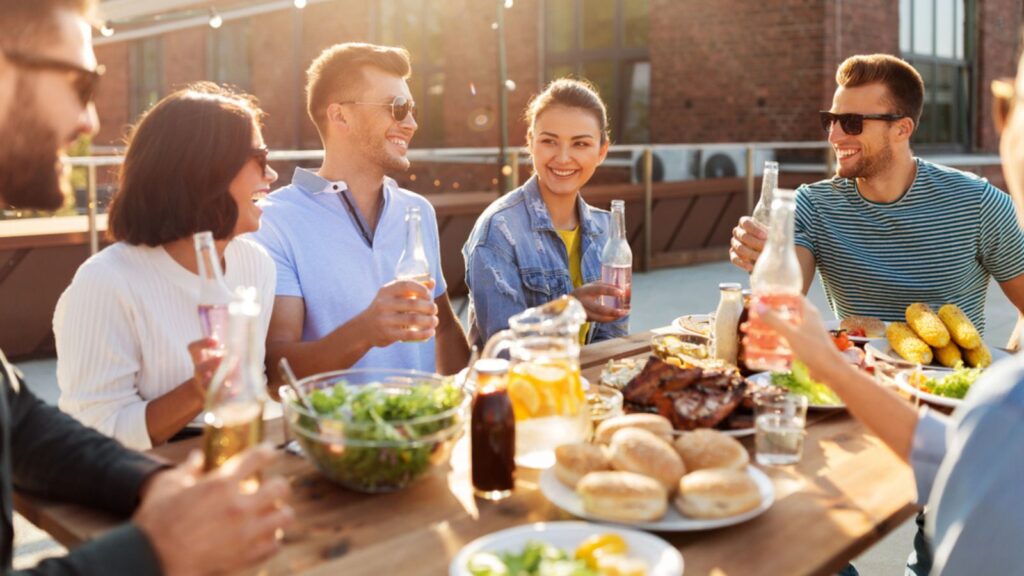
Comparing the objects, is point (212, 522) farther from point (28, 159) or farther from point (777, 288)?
point (777, 288)

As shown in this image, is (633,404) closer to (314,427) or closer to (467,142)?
(314,427)

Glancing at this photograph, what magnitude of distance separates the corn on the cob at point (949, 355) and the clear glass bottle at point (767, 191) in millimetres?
559

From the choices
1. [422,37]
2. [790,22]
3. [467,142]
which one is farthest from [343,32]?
[790,22]

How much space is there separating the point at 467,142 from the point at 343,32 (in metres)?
3.29

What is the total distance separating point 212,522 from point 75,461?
54cm

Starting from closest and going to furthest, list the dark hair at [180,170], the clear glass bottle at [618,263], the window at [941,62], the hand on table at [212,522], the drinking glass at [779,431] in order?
the hand on table at [212,522]
the drinking glass at [779,431]
the dark hair at [180,170]
the clear glass bottle at [618,263]
the window at [941,62]

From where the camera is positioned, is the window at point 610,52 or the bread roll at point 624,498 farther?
the window at point 610,52

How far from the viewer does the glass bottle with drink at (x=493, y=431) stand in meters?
1.62

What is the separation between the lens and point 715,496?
1.47m

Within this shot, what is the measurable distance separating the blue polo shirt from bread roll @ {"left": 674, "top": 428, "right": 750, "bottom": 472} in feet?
4.47

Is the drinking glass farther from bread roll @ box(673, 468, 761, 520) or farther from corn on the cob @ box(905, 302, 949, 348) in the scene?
corn on the cob @ box(905, 302, 949, 348)

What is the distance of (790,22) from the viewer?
449 inches

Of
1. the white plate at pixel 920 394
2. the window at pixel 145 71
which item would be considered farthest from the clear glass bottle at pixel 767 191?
the window at pixel 145 71

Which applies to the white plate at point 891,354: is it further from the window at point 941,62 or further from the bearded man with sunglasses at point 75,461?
the window at point 941,62
